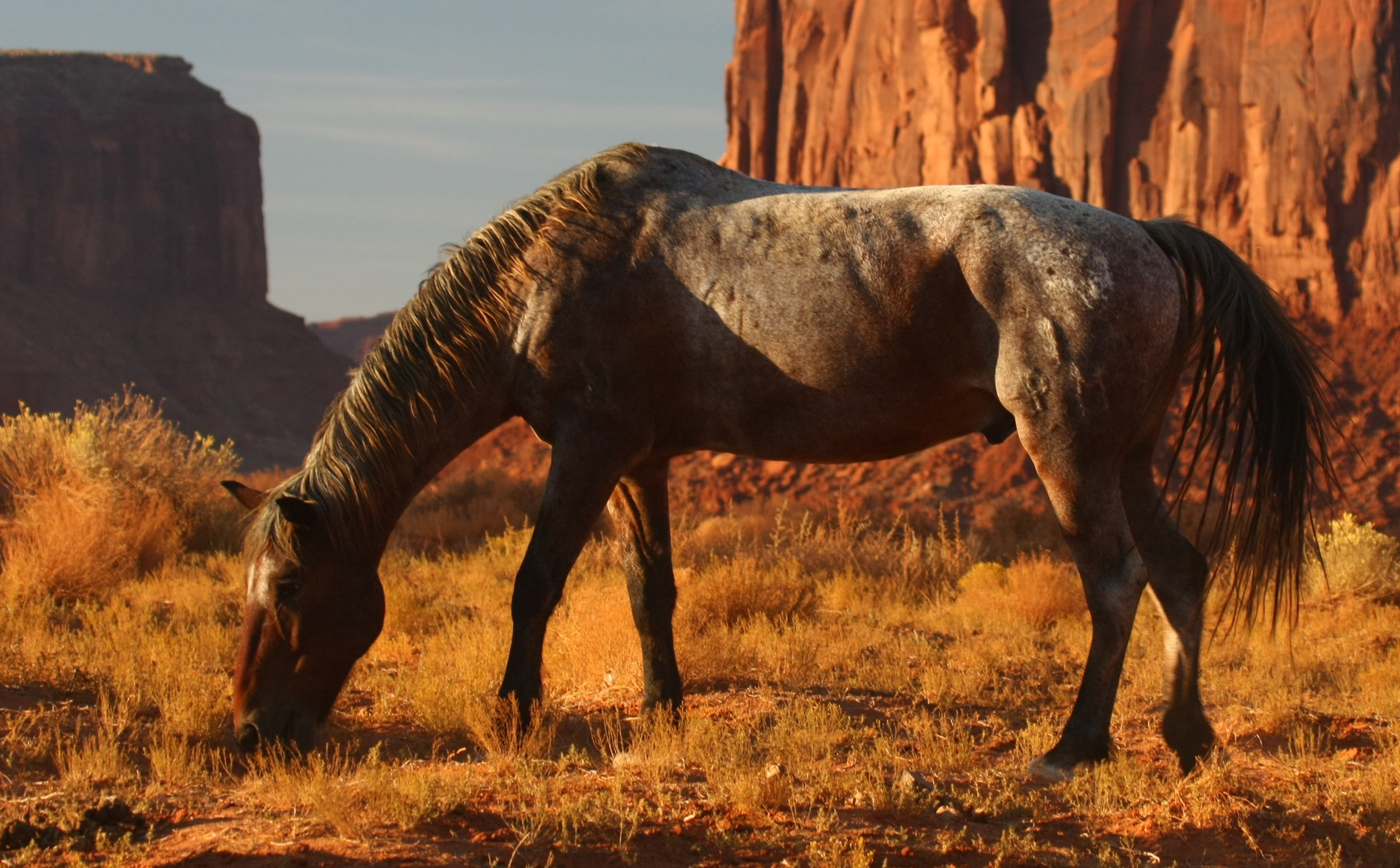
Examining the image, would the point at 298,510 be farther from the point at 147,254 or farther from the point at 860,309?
the point at 147,254

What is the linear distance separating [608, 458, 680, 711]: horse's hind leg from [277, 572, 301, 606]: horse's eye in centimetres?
145

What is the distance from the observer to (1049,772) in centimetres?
466

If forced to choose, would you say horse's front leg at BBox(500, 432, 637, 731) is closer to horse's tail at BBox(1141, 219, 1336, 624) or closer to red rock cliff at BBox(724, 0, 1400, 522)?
horse's tail at BBox(1141, 219, 1336, 624)

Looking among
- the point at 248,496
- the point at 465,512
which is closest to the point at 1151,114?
the point at 465,512

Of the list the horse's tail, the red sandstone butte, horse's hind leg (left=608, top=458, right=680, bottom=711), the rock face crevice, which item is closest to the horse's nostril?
horse's hind leg (left=608, top=458, right=680, bottom=711)

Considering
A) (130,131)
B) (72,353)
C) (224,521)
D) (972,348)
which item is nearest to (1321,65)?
(224,521)

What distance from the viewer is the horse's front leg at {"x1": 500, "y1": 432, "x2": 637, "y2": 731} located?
491 cm

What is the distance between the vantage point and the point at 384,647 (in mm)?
7527

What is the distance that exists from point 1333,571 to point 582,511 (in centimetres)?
745

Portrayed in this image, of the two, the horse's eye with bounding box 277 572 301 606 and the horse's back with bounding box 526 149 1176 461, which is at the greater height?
the horse's back with bounding box 526 149 1176 461

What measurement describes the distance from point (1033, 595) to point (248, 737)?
19.7 feet

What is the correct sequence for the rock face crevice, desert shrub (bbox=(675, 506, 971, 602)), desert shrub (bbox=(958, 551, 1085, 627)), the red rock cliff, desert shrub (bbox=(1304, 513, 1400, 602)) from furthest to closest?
the rock face crevice < the red rock cliff < desert shrub (bbox=(675, 506, 971, 602)) < desert shrub (bbox=(1304, 513, 1400, 602)) < desert shrub (bbox=(958, 551, 1085, 627))

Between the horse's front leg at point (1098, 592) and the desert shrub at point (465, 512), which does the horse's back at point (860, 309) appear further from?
the desert shrub at point (465, 512)

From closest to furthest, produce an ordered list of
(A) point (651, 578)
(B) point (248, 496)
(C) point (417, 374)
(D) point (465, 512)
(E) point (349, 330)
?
(C) point (417, 374) → (B) point (248, 496) → (A) point (651, 578) → (D) point (465, 512) → (E) point (349, 330)
